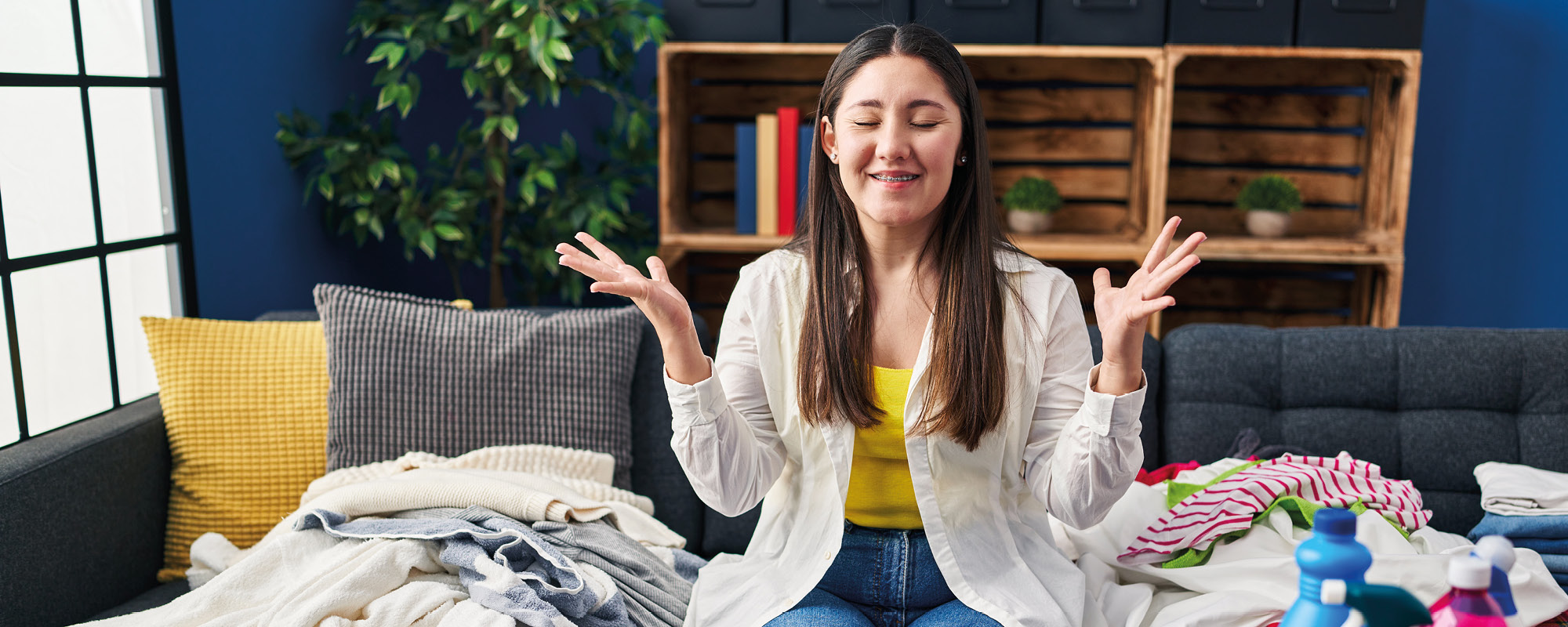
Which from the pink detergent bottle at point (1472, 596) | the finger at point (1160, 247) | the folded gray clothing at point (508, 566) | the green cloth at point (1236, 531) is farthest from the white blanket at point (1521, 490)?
the folded gray clothing at point (508, 566)

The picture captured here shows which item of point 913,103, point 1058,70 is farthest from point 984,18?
point 913,103

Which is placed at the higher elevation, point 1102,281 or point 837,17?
point 837,17

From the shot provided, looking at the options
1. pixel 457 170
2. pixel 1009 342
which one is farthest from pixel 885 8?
pixel 1009 342

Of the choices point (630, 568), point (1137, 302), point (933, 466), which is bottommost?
point (630, 568)

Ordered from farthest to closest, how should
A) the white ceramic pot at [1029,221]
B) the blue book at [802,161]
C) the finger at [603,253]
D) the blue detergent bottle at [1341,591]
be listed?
the white ceramic pot at [1029,221]
the blue book at [802,161]
the finger at [603,253]
the blue detergent bottle at [1341,591]

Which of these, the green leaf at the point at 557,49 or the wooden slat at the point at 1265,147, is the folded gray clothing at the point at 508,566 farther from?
the wooden slat at the point at 1265,147

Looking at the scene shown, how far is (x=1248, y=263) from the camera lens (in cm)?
285

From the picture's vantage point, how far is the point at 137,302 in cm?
204

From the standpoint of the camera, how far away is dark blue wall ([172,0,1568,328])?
2264 mm

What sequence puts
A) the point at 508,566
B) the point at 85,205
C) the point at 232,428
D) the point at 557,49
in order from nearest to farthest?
the point at 508,566 < the point at 232,428 < the point at 85,205 < the point at 557,49

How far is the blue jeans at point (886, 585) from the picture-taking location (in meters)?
1.18

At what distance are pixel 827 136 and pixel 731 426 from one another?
0.38 m

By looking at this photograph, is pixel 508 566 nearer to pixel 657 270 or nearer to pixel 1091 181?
pixel 657 270

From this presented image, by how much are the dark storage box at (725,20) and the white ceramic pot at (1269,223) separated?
1252 mm
